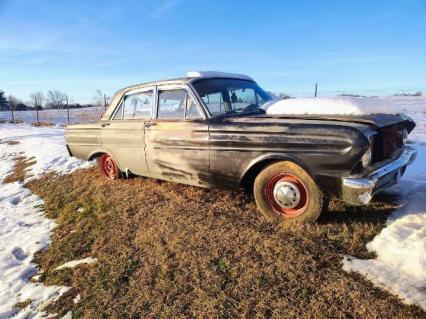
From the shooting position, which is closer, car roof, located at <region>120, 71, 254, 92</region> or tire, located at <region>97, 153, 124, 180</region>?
car roof, located at <region>120, 71, 254, 92</region>

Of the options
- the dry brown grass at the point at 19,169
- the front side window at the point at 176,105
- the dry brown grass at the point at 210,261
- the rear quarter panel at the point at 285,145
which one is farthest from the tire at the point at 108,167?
the dry brown grass at the point at 19,169

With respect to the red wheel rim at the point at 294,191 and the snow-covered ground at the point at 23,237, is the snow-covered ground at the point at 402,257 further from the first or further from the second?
the snow-covered ground at the point at 23,237

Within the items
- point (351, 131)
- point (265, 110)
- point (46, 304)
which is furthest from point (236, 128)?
point (46, 304)

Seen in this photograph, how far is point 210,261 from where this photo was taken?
11.2 ft

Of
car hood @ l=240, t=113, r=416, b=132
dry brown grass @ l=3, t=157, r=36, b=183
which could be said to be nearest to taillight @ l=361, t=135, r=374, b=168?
car hood @ l=240, t=113, r=416, b=132

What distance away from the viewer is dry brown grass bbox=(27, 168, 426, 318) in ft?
8.98

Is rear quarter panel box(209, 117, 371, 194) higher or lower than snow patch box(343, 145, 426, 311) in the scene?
higher

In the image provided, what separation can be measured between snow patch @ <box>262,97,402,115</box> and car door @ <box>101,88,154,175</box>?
1.95 m

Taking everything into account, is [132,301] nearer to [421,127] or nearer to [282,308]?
[282,308]

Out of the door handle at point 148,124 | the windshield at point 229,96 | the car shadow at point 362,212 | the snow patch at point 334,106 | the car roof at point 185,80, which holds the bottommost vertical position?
the car shadow at point 362,212

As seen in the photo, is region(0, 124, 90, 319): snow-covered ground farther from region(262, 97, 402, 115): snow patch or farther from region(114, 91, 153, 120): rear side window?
region(262, 97, 402, 115): snow patch

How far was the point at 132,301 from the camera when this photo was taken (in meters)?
3.04

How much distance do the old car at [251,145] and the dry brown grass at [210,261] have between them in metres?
0.38

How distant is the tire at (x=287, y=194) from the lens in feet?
12.2
